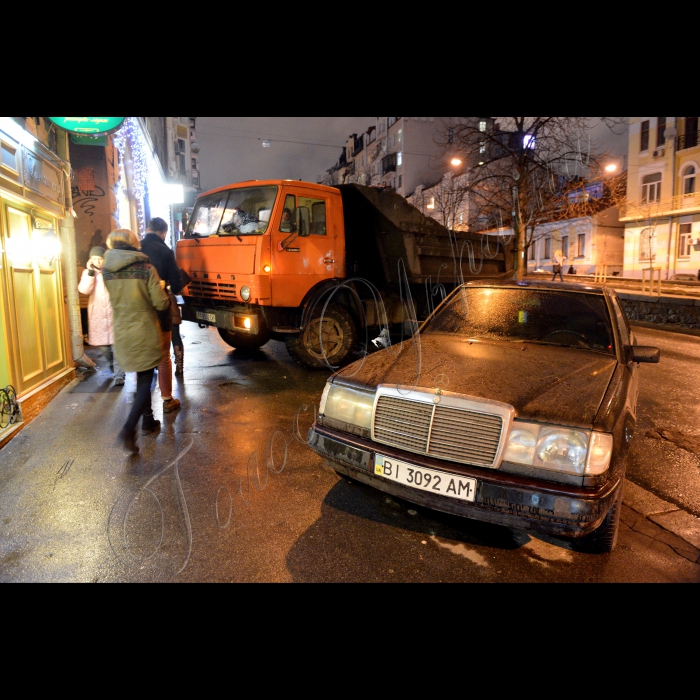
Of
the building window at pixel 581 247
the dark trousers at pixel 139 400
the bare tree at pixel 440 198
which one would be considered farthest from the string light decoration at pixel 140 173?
the building window at pixel 581 247

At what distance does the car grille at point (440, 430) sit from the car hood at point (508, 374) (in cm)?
14

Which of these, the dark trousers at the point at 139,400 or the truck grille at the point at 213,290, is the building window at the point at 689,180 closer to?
the truck grille at the point at 213,290

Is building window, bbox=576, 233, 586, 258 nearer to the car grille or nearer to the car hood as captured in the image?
the car hood

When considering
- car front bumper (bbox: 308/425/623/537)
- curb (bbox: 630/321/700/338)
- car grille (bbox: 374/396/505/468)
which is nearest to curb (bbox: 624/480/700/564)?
car front bumper (bbox: 308/425/623/537)

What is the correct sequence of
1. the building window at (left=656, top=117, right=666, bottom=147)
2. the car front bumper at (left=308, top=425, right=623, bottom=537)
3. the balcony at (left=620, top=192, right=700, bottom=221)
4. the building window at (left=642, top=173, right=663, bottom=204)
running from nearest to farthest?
the car front bumper at (left=308, top=425, right=623, bottom=537)
the balcony at (left=620, top=192, right=700, bottom=221)
the building window at (left=656, top=117, right=666, bottom=147)
the building window at (left=642, top=173, right=663, bottom=204)

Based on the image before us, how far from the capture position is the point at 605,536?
2.86 metres

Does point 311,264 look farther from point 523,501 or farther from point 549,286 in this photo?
point 523,501

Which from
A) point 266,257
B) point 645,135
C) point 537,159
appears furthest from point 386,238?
point 645,135

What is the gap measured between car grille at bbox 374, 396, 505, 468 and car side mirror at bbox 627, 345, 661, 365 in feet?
5.19

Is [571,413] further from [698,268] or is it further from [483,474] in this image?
[698,268]

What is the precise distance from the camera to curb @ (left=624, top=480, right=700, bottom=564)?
3.10 m
